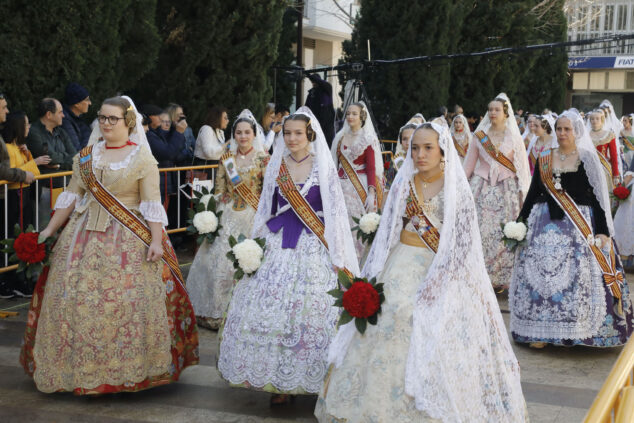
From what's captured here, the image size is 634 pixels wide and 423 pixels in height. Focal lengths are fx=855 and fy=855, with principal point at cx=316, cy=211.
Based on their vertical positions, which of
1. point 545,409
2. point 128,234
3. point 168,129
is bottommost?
point 545,409

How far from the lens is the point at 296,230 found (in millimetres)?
5484

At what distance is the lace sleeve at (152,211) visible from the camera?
544cm

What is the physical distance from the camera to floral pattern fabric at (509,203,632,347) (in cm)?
684

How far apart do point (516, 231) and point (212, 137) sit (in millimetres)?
4507

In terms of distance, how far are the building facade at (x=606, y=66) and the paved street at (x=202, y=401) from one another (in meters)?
33.5

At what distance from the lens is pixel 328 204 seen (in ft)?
17.8

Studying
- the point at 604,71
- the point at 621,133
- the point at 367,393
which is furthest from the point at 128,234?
the point at 604,71

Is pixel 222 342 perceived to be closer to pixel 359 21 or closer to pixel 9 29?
pixel 9 29

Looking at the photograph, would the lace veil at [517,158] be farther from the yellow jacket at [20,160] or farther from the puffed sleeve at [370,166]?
the yellow jacket at [20,160]

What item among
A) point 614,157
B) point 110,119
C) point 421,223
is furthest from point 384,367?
point 614,157

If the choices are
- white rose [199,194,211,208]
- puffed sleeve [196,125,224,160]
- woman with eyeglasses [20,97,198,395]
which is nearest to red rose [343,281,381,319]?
woman with eyeglasses [20,97,198,395]

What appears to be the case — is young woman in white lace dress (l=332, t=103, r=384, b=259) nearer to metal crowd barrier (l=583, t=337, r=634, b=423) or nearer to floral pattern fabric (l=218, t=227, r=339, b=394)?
floral pattern fabric (l=218, t=227, r=339, b=394)

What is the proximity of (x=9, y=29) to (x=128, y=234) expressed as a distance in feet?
15.4

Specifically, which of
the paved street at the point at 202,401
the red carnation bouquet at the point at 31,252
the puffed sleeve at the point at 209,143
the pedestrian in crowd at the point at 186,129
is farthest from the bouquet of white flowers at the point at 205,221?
the pedestrian in crowd at the point at 186,129
